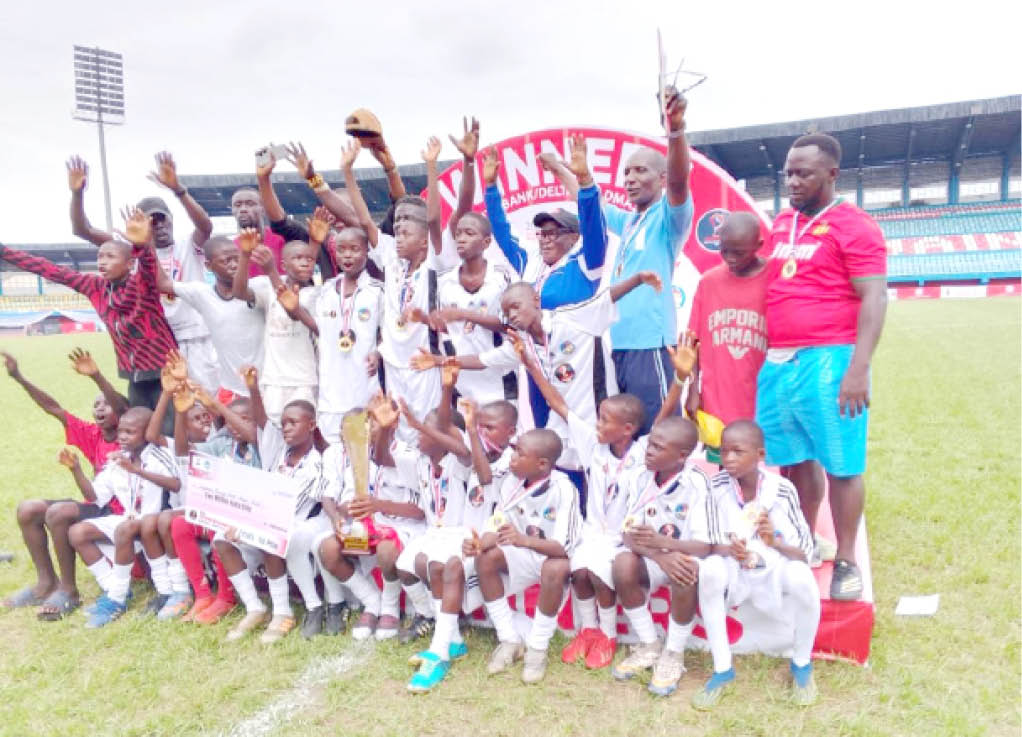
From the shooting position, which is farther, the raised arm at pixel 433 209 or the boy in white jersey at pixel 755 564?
the raised arm at pixel 433 209

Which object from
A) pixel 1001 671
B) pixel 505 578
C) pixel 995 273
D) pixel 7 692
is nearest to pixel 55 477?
pixel 7 692

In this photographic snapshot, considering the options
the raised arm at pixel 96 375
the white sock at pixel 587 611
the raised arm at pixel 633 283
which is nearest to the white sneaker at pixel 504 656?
the white sock at pixel 587 611

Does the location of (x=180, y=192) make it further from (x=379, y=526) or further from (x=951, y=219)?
(x=951, y=219)

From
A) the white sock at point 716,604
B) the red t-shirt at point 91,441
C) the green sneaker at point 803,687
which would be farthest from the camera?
the red t-shirt at point 91,441

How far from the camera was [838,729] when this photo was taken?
2.81 meters

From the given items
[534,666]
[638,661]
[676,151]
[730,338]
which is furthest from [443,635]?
[676,151]

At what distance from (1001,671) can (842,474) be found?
1.04m

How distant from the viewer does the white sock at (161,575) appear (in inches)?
165

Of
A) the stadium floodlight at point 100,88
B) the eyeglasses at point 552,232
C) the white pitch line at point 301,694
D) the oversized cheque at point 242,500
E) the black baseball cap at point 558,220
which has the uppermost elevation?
the stadium floodlight at point 100,88

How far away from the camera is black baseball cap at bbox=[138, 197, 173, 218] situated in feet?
17.7

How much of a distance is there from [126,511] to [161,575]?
18.4 inches

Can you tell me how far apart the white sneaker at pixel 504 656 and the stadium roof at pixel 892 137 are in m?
28.2

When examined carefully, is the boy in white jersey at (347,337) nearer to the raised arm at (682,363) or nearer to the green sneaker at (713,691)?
the raised arm at (682,363)

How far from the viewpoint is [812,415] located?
3.37 metres
